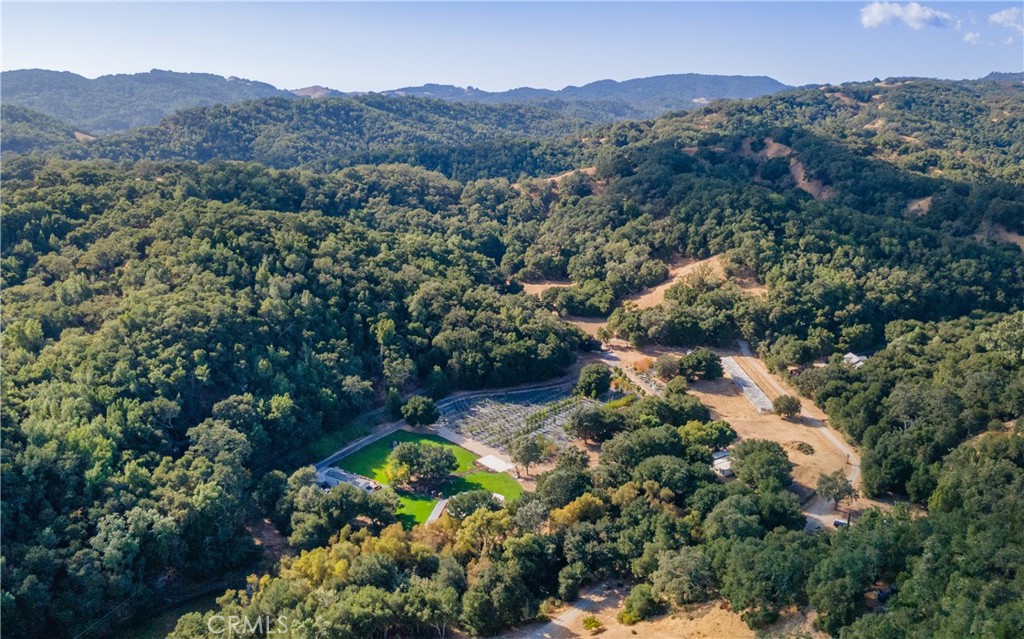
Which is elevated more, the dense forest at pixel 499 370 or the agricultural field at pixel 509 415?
the dense forest at pixel 499 370

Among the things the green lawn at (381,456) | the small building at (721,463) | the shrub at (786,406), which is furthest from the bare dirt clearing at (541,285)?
the small building at (721,463)

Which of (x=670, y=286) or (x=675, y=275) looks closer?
(x=670, y=286)

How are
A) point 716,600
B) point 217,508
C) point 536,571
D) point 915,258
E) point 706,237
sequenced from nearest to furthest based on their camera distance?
point 716,600 < point 536,571 < point 217,508 < point 915,258 < point 706,237

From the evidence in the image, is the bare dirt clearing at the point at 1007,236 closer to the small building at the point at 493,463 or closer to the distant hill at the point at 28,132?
the small building at the point at 493,463

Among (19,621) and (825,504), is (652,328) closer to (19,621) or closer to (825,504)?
(825,504)

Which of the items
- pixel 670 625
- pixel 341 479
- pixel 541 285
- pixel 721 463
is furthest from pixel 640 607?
pixel 541 285

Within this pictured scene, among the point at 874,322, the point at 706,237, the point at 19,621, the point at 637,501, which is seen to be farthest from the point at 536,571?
the point at 706,237

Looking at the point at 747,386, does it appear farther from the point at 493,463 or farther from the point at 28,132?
the point at 28,132
